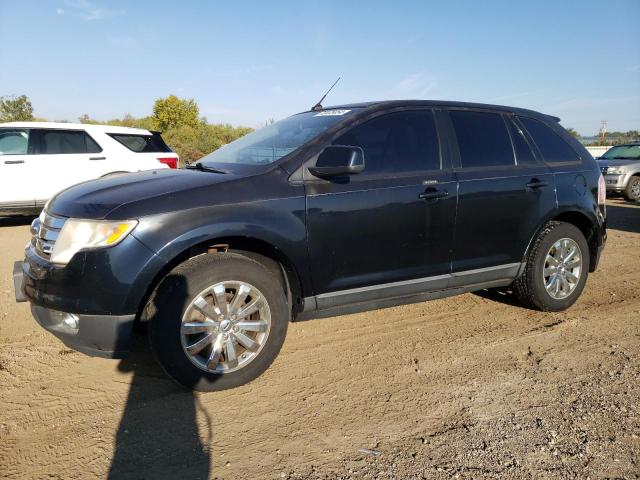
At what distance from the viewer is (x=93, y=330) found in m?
2.73

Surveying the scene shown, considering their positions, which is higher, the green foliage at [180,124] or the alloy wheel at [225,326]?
the green foliage at [180,124]

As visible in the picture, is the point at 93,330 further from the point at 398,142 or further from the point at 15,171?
the point at 15,171

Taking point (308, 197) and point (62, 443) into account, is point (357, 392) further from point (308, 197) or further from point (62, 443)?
point (62, 443)

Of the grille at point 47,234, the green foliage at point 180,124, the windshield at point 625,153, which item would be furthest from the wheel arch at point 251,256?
the green foliage at point 180,124

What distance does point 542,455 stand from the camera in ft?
7.81

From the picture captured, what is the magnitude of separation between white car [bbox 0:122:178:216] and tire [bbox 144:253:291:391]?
6.24 m

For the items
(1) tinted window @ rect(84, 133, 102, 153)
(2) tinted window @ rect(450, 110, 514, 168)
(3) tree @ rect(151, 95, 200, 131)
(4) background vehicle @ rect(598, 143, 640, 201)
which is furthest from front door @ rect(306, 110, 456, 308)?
(3) tree @ rect(151, 95, 200, 131)

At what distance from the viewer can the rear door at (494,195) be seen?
12.5 ft

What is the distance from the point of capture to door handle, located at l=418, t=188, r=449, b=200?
11.7ft

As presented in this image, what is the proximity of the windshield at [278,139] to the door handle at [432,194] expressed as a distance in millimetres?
812

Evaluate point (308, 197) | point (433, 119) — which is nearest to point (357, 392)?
point (308, 197)

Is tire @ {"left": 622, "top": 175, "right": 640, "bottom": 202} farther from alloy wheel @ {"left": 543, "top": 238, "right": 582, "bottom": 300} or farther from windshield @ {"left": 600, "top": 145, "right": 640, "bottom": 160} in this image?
alloy wheel @ {"left": 543, "top": 238, "right": 582, "bottom": 300}

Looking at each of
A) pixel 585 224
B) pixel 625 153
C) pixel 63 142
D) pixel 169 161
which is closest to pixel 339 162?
pixel 585 224

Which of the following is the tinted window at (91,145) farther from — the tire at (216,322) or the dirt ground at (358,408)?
the tire at (216,322)
